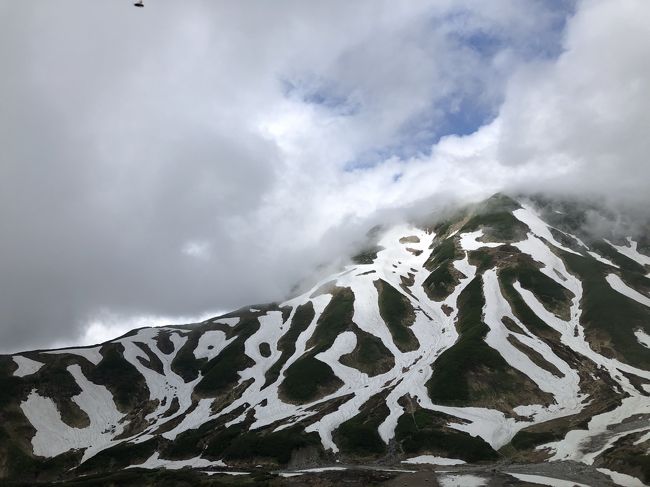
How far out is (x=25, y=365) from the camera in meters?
164

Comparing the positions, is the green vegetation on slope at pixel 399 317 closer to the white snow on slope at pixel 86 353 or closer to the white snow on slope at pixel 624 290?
the white snow on slope at pixel 624 290

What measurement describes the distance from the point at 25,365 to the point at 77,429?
1595 inches

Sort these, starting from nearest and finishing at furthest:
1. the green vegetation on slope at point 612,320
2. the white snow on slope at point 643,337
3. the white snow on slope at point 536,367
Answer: the white snow on slope at point 536,367
the green vegetation on slope at point 612,320
the white snow on slope at point 643,337

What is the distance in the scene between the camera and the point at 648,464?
62.6 meters

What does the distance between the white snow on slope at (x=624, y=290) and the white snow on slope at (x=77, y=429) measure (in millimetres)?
168614

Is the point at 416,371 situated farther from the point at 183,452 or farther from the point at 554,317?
the point at 183,452

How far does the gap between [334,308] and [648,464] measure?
458ft

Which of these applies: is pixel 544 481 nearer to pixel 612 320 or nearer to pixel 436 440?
pixel 436 440

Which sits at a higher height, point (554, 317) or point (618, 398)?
point (554, 317)

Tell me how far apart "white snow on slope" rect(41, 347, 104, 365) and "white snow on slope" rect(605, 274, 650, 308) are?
18818cm

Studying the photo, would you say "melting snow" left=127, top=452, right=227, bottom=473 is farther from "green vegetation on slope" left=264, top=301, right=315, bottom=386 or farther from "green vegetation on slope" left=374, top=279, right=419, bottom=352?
"green vegetation on slope" left=374, top=279, right=419, bottom=352

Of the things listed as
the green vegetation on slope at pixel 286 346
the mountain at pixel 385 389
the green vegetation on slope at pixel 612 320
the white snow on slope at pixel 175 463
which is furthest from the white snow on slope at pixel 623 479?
the green vegetation on slope at pixel 286 346

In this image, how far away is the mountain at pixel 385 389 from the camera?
9775 centimetres

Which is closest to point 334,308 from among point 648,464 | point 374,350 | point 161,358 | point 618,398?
point 374,350
